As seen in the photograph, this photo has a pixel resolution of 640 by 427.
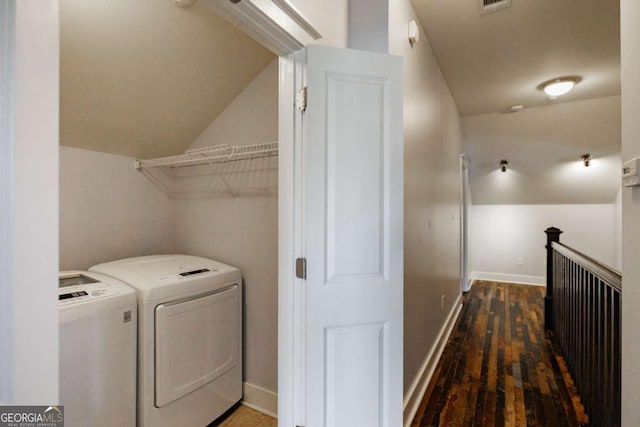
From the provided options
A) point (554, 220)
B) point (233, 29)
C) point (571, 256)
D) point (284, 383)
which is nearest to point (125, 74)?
point (233, 29)

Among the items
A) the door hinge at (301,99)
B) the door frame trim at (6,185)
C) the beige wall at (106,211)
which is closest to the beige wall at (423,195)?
the door hinge at (301,99)

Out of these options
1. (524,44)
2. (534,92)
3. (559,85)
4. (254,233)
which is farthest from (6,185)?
(534,92)

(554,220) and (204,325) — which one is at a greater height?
(554,220)

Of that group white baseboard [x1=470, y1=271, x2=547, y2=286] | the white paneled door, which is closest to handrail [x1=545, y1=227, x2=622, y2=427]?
the white paneled door

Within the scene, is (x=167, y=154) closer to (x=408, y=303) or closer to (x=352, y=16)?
(x=352, y=16)

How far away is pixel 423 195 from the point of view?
2.24 meters

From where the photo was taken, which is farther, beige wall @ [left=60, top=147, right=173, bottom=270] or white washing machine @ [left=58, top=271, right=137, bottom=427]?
beige wall @ [left=60, top=147, right=173, bottom=270]

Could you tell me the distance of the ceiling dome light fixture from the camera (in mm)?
3162

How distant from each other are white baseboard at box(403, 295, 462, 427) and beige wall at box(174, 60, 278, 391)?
0.85 metres

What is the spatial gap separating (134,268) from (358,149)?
59.3 inches

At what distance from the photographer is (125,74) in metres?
1.70

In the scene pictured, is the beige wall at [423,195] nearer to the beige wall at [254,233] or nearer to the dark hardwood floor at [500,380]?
the dark hardwood floor at [500,380]

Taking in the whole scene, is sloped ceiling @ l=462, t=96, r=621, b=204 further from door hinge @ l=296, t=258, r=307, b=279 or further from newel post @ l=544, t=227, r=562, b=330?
door hinge @ l=296, t=258, r=307, b=279

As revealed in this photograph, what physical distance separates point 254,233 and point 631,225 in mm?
1850
